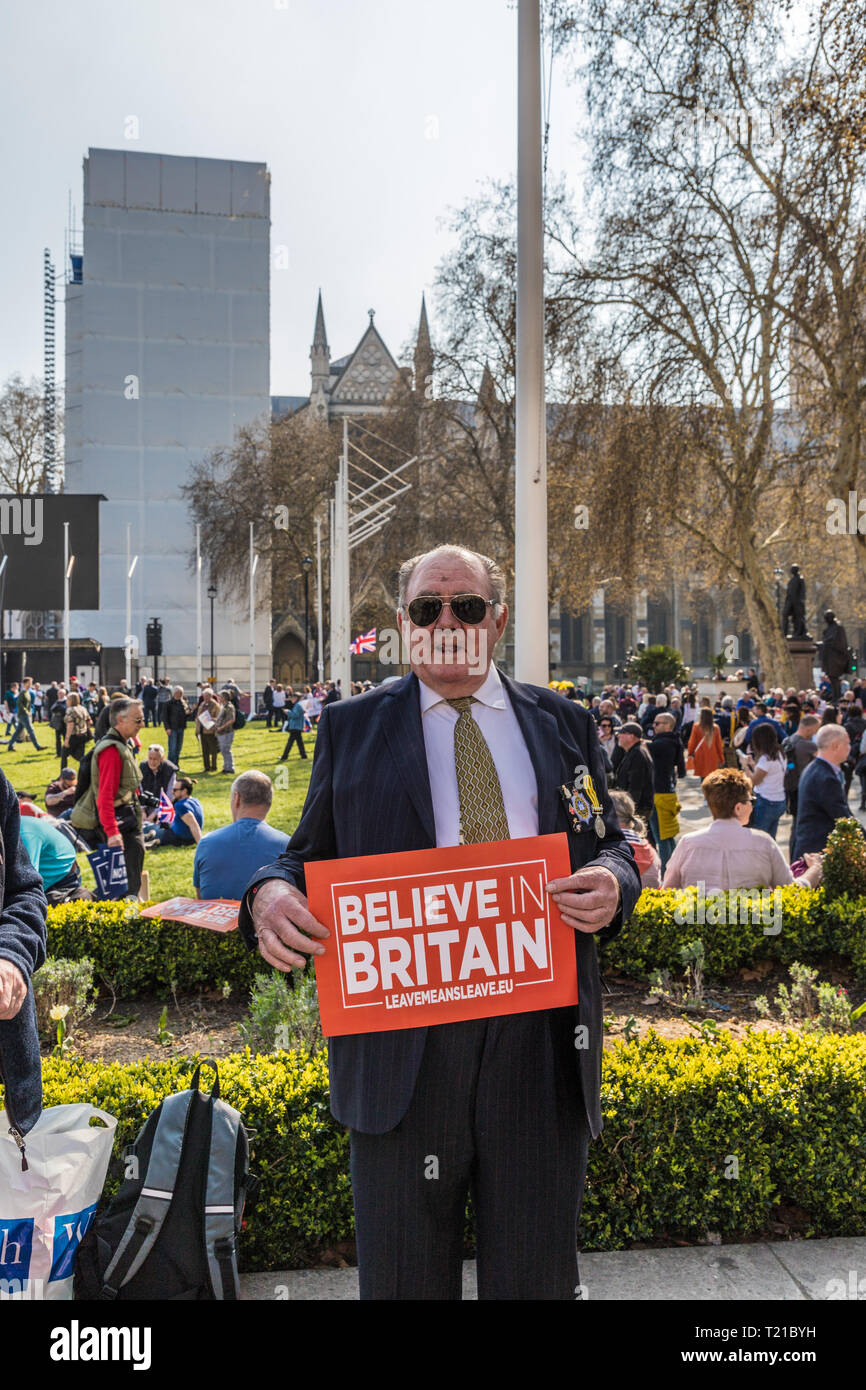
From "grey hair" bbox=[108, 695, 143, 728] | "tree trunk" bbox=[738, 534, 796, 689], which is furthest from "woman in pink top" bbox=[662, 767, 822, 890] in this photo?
"tree trunk" bbox=[738, 534, 796, 689]

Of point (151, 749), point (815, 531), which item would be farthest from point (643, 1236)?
point (815, 531)

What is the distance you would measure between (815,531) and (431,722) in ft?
84.6

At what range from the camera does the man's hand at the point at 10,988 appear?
2.47 m

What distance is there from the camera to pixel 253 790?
664 centimetres

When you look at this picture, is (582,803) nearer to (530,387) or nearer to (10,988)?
(10,988)

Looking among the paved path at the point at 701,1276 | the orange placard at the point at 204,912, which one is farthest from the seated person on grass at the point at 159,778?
the paved path at the point at 701,1276

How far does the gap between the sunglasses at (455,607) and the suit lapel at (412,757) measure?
0.22 m

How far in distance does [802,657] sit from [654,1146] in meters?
25.0

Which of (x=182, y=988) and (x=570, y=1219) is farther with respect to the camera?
(x=182, y=988)

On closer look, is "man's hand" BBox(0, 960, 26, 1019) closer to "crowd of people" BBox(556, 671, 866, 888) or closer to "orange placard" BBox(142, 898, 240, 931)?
"crowd of people" BBox(556, 671, 866, 888)

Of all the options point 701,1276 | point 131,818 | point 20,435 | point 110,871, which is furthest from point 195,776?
point 20,435

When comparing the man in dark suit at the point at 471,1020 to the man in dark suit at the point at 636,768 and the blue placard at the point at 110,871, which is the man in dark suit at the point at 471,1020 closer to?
the blue placard at the point at 110,871

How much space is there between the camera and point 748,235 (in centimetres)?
2206
